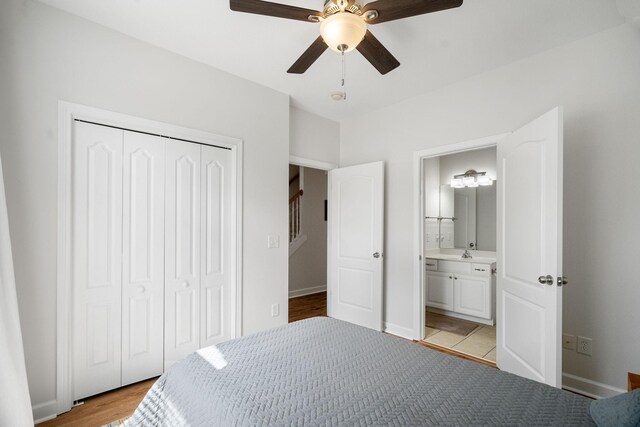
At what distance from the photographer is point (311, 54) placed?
1942 mm

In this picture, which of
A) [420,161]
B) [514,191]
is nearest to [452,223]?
[420,161]

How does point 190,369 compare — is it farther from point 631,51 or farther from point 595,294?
point 631,51

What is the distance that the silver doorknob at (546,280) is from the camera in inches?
76.4

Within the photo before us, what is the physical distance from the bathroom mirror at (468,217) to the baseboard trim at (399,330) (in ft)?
6.05

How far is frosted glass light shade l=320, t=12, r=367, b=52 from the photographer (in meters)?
1.60

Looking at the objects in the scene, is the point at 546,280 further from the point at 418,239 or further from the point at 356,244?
the point at 356,244

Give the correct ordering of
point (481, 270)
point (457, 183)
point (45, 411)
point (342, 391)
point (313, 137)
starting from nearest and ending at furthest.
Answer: point (342, 391), point (45, 411), point (481, 270), point (313, 137), point (457, 183)

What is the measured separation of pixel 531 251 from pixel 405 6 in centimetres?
184

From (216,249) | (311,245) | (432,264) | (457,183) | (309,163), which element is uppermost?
(309,163)

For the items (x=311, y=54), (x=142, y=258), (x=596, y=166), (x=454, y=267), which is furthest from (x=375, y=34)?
(x=454, y=267)

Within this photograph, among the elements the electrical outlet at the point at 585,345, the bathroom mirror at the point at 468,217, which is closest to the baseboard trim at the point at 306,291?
the bathroom mirror at the point at 468,217

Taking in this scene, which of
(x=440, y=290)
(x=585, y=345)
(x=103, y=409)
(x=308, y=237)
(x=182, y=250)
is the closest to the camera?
(x=103, y=409)

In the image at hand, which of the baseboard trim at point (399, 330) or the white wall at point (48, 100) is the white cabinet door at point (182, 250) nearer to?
the white wall at point (48, 100)

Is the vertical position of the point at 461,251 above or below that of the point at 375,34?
below
